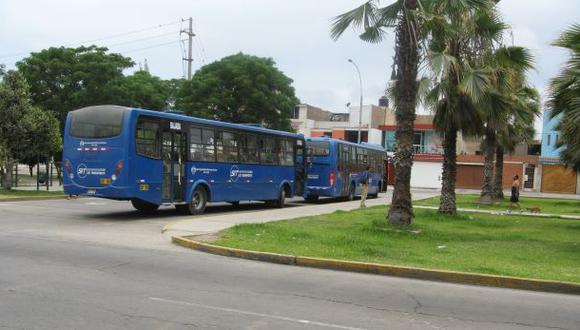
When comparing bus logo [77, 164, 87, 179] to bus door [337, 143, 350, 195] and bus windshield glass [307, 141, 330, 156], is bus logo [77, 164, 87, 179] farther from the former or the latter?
bus door [337, 143, 350, 195]

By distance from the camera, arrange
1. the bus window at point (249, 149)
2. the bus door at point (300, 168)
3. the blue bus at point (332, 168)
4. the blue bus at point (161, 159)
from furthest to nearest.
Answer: the blue bus at point (332, 168)
the bus door at point (300, 168)
the bus window at point (249, 149)
the blue bus at point (161, 159)

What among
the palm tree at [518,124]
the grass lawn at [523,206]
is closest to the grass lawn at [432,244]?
the palm tree at [518,124]

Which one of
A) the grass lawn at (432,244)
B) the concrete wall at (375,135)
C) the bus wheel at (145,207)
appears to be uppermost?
the concrete wall at (375,135)

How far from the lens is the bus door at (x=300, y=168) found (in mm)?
27217

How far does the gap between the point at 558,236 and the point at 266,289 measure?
1146 centimetres

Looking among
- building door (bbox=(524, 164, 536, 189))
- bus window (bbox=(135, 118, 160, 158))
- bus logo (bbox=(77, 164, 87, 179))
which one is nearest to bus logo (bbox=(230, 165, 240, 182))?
bus window (bbox=(135, 118, 160, 158))

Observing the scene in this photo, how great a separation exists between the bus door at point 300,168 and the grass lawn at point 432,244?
26.5 ft

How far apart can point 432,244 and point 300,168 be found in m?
14.2

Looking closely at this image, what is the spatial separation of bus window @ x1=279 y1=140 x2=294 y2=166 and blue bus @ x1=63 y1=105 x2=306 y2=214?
1313mm

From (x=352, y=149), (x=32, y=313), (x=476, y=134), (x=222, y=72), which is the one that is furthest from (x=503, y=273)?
(x=222, y=72)

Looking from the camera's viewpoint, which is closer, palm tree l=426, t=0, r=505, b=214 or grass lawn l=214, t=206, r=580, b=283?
grass lawn l=214, t=206, r=580, b=283

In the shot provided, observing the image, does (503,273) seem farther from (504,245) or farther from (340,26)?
(340,26)

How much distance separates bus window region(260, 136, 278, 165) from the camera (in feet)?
78.7

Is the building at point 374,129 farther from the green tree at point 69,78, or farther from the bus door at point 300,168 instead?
the bus door at point 300,168
